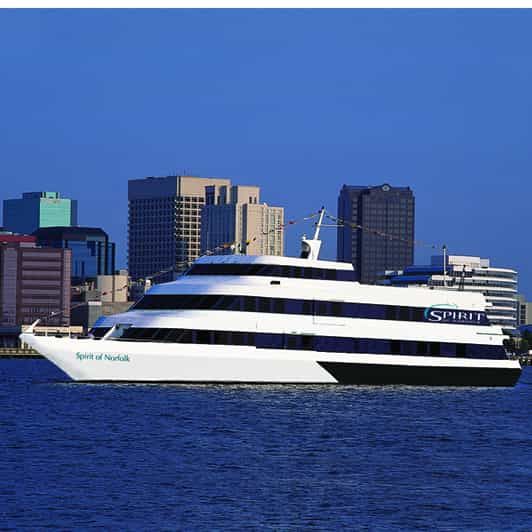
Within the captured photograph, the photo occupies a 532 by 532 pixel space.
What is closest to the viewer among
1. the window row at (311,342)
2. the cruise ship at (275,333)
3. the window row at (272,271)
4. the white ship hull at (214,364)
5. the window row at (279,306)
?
the white ship hull at (214,364)

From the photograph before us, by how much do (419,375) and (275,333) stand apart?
29.4 feet

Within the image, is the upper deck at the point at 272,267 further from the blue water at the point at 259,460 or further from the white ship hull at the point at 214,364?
the blue water at the point at 259,460

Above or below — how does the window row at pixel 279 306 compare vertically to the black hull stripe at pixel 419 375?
above

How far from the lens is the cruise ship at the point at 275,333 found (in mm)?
65188

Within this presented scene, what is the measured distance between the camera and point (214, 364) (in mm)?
65812

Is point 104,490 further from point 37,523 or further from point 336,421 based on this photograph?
point 336,421

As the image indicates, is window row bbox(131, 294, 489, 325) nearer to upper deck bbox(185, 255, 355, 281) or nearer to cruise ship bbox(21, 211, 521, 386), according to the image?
cruise ship bbox(21, 211, 521, 386)

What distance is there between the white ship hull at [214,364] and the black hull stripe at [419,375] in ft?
0.16

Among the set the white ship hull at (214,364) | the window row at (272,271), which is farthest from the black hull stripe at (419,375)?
the window row at (272,271)

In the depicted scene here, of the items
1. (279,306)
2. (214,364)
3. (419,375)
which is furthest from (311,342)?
(419,375)

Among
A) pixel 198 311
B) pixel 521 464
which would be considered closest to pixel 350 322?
pixel 198 311

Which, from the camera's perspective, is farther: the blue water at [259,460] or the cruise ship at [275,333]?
the cruise ship at [275,333]

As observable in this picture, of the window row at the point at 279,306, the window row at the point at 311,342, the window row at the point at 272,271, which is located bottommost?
the window row at the point at 311,342

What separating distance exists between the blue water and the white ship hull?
85cm
